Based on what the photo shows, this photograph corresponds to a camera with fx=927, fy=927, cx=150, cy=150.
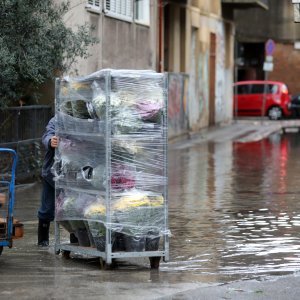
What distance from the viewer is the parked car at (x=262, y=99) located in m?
38.8

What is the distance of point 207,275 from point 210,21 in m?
24.3

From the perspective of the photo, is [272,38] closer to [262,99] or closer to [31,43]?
[262,99]

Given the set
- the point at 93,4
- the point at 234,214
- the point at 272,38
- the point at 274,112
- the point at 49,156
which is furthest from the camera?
the point at 272,38

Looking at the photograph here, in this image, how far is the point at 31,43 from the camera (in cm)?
1349

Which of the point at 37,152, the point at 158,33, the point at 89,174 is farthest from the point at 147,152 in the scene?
the point at 158,33

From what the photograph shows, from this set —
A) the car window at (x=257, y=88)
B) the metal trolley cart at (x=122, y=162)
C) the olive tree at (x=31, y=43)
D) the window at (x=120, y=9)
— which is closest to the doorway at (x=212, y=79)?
the car window at (x=257, y=88)

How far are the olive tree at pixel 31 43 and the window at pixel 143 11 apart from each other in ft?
29.2

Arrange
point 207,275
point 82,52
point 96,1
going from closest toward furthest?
point 207,275 < point 82,52 < point 96,1

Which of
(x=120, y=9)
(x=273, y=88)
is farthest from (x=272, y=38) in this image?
(x=120, y=9)

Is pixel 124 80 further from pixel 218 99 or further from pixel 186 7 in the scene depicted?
pixel 218 99

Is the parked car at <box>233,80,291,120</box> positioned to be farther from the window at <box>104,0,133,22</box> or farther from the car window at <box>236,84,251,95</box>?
the window at <box>104,0,133,22</box>

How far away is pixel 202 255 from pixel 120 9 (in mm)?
13036

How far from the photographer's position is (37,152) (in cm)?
1627

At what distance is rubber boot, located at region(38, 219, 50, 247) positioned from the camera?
9.90 m
